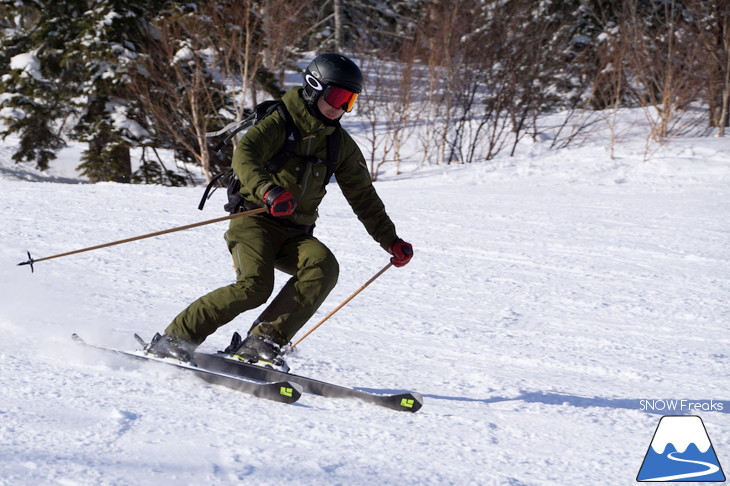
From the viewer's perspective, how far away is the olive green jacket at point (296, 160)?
331 centimetres

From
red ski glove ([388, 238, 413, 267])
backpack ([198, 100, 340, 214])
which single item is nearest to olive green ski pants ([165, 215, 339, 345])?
backpack ([198, 100, 340, 214])

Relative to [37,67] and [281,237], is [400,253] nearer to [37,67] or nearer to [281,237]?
[281,237]

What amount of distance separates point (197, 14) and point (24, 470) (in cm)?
1541

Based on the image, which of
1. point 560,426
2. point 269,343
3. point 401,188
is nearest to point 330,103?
point 269,343

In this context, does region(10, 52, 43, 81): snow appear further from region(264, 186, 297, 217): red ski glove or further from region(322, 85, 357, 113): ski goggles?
region(264, 186, 297, 217): red ski glove

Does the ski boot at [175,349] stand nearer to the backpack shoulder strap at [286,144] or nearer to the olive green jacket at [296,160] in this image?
the olive green jacket at [296,160]

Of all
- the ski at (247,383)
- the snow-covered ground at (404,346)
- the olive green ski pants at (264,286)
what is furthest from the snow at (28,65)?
the olive green ski pants at (264,286)

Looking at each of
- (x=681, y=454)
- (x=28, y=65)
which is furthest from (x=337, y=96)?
(x=28, y=65)

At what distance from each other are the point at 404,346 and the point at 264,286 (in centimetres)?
152

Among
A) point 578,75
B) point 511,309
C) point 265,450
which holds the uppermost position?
point 578,75

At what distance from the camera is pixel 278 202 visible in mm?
3121

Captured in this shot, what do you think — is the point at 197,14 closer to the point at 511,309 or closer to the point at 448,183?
the point at 448,183

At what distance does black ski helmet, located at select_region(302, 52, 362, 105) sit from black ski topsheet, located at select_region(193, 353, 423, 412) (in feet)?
4.51

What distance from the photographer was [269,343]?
352 cm
